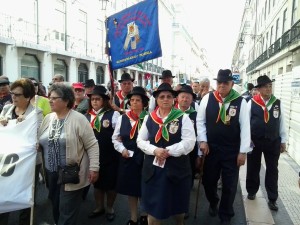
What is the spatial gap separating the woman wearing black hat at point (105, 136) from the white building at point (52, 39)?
8037mm

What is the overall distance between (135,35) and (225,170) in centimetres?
257

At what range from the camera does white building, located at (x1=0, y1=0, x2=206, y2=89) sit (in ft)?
51.4

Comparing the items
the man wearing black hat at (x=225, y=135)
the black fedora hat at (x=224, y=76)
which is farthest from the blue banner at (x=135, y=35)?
the man wearing black hat at (x=225, y=135)

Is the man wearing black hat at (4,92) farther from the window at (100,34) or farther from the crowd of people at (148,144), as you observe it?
the window at (100,34)

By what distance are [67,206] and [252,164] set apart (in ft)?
10.0

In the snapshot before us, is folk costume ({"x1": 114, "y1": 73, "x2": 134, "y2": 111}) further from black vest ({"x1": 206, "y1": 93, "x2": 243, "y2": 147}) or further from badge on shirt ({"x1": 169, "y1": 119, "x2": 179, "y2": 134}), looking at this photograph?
badge on shirt ({"x1": 169, "y1": 119, "x2": 179, "y2": 134})

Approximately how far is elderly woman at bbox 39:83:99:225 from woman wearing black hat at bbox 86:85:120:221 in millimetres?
903

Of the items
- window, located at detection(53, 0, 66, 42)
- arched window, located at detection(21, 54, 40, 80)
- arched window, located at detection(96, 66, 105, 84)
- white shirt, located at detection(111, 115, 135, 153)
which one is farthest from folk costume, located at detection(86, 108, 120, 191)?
arched window, located at detection(96, 66, 105, 84)

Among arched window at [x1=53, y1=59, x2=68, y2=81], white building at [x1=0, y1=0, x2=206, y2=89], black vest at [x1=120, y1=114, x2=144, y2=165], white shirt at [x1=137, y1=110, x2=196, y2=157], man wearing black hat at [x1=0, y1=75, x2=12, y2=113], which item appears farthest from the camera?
arched window at [x1=53, y1=59, x2=68, y2=81]

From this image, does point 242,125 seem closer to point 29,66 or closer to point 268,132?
Result: point 268,132

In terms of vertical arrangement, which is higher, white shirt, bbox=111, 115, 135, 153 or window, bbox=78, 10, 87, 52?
window, bbox=78, 10, 87, 52

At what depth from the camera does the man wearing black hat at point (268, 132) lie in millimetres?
4723

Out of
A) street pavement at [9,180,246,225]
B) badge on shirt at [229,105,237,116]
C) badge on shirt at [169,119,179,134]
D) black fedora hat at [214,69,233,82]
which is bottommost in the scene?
street pavement at [9,180,246,225]

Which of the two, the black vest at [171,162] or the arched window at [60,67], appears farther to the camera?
the arched window at [60,67]
